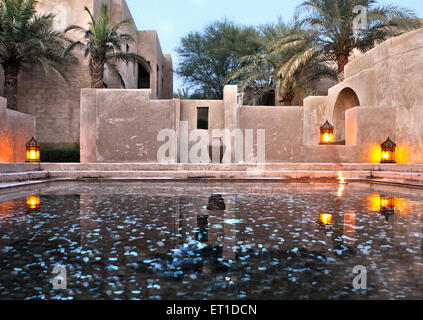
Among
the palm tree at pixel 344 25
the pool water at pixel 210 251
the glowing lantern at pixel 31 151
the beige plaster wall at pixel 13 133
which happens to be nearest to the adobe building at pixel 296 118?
the palm tree at pixel 344 25

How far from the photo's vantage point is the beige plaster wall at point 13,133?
11.2 m

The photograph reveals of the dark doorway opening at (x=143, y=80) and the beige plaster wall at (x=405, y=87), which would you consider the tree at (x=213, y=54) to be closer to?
the dark doorway opening at (x=143, y=80)

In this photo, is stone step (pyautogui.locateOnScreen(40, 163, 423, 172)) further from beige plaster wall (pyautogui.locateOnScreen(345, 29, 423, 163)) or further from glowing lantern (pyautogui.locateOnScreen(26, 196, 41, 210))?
glowing lantern (pyautogui.locateOnScreen(26, 196, 41, 210))

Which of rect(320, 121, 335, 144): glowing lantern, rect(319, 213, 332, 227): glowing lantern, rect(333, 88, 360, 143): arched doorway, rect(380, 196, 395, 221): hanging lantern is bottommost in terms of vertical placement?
rect(319, 213, 332, 227): glowing lantern

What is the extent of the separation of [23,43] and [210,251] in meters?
16.6

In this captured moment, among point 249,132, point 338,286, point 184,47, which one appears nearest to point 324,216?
point 338,286

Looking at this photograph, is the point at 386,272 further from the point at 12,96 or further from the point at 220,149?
the point at 12,96

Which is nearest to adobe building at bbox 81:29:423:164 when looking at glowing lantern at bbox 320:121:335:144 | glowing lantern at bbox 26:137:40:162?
glowing lantern at bbox 320:121:335:144

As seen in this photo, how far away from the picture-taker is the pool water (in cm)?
179

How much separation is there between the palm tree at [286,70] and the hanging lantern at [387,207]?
10596mm

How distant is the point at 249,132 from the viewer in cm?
1406

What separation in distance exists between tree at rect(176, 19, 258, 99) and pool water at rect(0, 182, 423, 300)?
24.2m

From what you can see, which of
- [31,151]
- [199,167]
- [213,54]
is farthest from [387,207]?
[213,54]
